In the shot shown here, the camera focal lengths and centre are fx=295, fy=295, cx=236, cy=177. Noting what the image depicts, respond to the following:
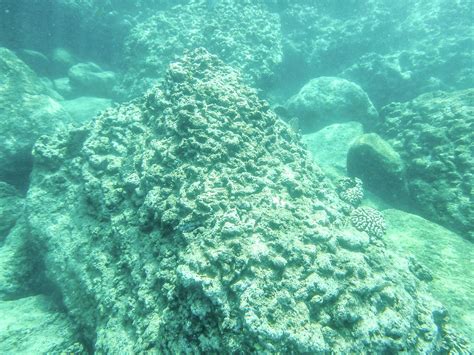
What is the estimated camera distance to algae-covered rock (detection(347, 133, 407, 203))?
5.89 metres

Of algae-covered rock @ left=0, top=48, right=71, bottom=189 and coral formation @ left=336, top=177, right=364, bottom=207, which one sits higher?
algae-covered rock @ left=0, top=48, right=71, bottom=189

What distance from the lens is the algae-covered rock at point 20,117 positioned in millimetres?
5980

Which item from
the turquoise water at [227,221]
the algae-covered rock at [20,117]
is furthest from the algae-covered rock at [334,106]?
the algae-covered rock at [20,117]

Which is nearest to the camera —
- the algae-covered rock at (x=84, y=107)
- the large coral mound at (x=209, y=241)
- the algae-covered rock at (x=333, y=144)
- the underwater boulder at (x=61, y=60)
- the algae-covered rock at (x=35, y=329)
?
the large coral mound at (x=209, y=241)

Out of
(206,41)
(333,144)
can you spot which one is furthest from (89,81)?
(333,144)

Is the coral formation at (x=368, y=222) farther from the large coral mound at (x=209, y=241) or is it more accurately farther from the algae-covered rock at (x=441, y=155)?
the algae-covered rock at (x=441, y=155)

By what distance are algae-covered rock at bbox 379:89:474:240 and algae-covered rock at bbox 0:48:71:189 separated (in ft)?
25.7

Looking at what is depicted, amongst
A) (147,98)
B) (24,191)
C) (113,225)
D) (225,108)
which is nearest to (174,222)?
(113,225)

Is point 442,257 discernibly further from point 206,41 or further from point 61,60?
point 61,60

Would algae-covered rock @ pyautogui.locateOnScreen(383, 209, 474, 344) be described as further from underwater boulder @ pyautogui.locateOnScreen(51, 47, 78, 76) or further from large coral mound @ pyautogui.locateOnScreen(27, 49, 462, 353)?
underwater boulder @ pyautogui.locateOnScreen(51, 47, 78, 76)

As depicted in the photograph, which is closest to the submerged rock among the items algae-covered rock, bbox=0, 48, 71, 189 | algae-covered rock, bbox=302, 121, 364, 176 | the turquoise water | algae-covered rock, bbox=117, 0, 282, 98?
the turquoise water

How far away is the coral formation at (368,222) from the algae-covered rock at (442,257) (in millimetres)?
222

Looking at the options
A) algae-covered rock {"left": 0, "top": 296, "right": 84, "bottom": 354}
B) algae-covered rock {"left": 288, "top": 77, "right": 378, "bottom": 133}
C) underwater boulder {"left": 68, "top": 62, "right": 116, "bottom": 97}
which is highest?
underwater boulder {"left": 68, "top": 62, "right": 116, "bottom": 97}

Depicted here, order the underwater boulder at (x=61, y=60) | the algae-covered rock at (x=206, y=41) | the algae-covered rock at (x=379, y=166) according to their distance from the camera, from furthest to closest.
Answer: the underwater boulder at (x=61, y=60), the algae-covered rock at (x=206, y=41), the algae-covered rock at (x=379, y=166)
